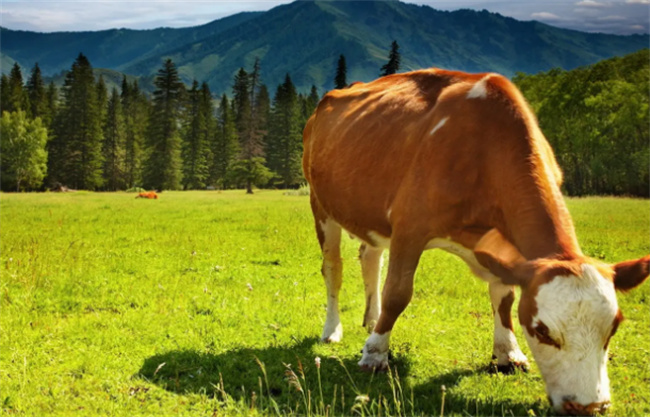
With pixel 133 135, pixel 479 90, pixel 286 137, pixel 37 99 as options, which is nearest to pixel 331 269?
pixel 479 90

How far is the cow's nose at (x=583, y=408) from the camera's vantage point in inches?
172

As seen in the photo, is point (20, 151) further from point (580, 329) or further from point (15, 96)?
point (580, 329)

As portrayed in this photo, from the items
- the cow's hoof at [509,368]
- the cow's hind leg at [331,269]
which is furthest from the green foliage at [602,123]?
the cow's hoof at [509,368]

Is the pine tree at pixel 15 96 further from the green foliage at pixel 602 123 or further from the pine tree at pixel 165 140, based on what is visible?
the green foliage at pixel 602 123

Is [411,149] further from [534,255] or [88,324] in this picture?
[88,324]

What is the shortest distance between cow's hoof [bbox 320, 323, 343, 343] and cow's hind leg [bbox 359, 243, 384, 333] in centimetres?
57

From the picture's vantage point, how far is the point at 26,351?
6773 millimetres

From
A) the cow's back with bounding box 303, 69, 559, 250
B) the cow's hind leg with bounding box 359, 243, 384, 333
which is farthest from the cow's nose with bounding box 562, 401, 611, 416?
the cow's hind leg with bounding box 359, 243, 384, 333

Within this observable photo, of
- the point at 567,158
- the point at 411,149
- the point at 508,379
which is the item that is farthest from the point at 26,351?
the point at 567,158

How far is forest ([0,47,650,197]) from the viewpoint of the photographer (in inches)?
2306

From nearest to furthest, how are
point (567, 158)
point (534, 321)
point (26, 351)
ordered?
1. point (534, 321)
2. point (26, 351)
3. point (567, 158)

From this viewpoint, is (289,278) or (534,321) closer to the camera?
(534,321)

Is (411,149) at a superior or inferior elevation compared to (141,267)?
superior

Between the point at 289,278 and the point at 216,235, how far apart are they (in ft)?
20.0
